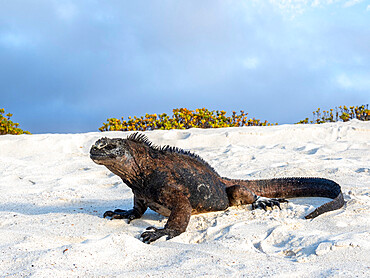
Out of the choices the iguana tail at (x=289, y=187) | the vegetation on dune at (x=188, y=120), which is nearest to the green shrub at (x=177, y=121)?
A: the vegetation on dune at (x=188, y=120)

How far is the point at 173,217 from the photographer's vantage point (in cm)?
316

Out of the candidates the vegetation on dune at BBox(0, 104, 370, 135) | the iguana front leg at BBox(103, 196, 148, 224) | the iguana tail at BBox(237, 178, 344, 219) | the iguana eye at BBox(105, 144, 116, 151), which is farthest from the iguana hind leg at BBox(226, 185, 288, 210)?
the vegetation on dune at BBox(0, 104, 370, 135)

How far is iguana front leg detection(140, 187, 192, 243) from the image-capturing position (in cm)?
297

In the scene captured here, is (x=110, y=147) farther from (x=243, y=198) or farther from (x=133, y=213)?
(x=243, y=198)

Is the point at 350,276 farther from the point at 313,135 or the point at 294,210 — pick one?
the point at 313,135

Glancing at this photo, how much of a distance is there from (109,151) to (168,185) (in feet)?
2.11

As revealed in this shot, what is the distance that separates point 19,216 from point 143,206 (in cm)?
127

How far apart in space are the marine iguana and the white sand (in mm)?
117

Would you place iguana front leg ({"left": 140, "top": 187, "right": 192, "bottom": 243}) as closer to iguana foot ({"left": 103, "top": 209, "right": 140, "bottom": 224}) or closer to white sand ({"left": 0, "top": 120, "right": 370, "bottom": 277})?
white sand ({"left": 0, "top": 120, "right": 370, "bottom": 277})

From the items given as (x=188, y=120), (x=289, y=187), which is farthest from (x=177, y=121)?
(x=289, y=187)

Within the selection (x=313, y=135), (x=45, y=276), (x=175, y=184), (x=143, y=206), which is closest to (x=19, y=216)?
(x=143, y=206)

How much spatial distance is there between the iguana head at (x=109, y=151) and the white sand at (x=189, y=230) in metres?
0.66

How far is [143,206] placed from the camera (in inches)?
146

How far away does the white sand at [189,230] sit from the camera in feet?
6.93
